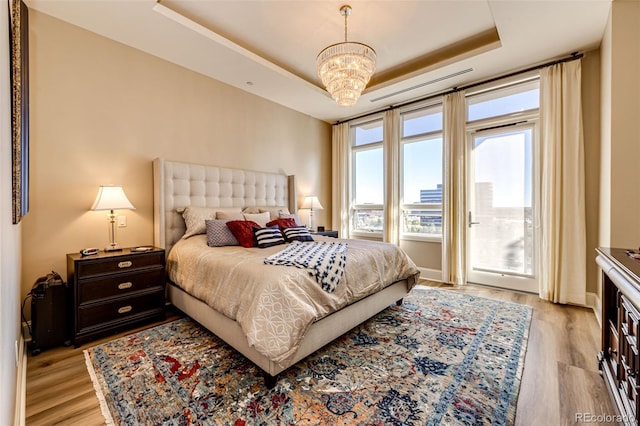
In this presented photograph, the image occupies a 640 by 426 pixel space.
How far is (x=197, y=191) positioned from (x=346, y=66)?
7.48 ft

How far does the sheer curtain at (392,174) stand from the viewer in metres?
4.68

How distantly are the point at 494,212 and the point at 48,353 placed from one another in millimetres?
5035

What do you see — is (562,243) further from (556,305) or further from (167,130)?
(167,130)

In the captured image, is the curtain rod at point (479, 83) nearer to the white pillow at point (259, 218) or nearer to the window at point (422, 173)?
the window at point (422, 173)

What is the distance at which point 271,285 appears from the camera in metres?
1.75

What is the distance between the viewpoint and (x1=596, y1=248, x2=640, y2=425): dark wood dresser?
4.04 feet

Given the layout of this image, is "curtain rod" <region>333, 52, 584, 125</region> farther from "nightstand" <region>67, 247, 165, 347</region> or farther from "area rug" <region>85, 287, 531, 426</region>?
"nightstand" <region>67, 247, 165, 347</region>

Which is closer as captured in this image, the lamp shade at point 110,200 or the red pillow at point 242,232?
the lamp shade at point 110,200

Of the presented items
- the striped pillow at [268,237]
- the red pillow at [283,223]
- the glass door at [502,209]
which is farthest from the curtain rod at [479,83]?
the striped pillow at [268,237]

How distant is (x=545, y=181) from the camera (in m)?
3.32

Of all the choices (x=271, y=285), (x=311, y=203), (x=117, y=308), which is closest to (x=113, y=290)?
(x=117, y=308)

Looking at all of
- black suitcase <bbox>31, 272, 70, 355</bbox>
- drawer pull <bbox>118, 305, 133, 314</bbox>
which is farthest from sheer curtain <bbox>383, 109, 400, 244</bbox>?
black suitcase <bbox>31, 272, 70, 355</bbox>

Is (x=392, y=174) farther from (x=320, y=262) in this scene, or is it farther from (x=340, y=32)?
(x=320, y=262)

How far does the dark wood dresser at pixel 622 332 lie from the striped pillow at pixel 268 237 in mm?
2545
